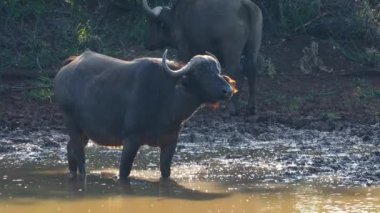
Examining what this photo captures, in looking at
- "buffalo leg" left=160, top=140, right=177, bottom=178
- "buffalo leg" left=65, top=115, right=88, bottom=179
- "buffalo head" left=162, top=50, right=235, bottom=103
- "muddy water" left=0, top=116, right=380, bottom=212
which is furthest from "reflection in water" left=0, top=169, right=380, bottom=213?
"buffalo head" left=162, top=50, right=235, bottom=103

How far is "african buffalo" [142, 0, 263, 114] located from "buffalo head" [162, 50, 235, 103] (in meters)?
4.67

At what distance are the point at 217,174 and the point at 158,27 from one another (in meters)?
5.95

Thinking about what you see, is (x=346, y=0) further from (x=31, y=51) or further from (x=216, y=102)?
(x=216, y=102)

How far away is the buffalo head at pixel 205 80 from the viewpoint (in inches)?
412

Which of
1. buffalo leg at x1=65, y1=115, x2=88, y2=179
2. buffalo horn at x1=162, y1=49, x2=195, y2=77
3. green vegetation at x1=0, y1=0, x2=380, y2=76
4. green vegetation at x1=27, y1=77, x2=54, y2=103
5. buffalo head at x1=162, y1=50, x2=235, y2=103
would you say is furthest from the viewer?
green vegetation at x1=0, y1=0, x2=380, y2=76

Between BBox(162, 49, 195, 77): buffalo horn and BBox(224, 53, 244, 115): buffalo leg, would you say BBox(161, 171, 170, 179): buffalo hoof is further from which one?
BBox(224, 53, 244, 115): buffalo leg

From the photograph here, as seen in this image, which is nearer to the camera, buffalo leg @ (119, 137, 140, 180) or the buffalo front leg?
buffalo leg @ (119, 137, 140, 180)

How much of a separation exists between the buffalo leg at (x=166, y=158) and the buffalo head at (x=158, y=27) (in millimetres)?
5712

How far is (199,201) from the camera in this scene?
32.6 feet

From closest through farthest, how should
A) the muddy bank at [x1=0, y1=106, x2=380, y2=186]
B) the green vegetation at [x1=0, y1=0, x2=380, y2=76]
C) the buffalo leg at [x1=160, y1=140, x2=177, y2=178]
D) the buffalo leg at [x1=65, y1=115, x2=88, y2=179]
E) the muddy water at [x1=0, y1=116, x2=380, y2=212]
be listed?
the muddy water at [x1=0, y1=116, x2=380, y2=212]
the buffalo leg at [x1=160, y1=140, x2=177, y2=178]
the muddy bank at [x1=0, y1=106, x2=380, y2=186]
the buffalo leg at [x1=65, y1=115, x2=88, y2=179]
the green vegetation at [x1=0, y1=0, x2=380, y2=76]

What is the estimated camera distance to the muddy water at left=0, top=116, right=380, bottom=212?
9.82m

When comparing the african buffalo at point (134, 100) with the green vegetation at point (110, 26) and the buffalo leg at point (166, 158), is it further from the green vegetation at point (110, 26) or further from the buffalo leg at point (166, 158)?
the green vegetation at point (110, 26)

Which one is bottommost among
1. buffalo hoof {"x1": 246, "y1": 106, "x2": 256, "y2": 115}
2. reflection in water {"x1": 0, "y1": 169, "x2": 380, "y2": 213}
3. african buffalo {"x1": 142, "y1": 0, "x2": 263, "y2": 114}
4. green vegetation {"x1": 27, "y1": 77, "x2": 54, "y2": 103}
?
reflection in water {"x1": 0, "y1": 169, "x2": 380, "y2": 213}

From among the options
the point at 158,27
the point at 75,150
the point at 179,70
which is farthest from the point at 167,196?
the point at 158,27
